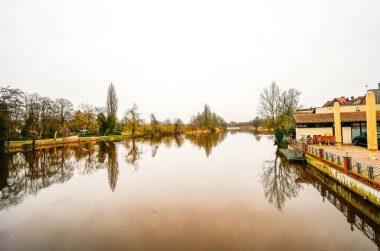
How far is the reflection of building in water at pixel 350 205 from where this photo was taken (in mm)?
5742

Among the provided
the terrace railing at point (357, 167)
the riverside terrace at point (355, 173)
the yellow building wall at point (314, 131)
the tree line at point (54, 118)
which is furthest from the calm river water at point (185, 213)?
the tree line at point (54, 118)

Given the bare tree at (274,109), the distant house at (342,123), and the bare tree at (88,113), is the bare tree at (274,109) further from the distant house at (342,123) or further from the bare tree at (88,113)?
the bare tree at (88,113)

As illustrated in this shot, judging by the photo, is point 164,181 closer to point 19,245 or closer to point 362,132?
point 19,245

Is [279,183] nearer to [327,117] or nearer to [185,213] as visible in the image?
[185,213]

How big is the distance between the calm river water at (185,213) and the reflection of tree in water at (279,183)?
0.05m

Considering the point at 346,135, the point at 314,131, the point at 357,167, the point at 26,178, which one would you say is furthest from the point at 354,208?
the point at 26,178

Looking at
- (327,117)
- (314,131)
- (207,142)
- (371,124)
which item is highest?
(327,117)

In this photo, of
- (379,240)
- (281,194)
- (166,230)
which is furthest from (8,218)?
(379,240)

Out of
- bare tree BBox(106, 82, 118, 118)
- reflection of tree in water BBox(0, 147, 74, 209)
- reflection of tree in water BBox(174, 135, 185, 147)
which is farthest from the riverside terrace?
bare tree BBox(106, 82, 118, 118)

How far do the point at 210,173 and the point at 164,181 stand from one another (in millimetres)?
3584

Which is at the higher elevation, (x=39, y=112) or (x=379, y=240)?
(x=39, y=112)

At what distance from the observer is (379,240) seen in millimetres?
5156

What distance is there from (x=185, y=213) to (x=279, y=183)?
6.58m

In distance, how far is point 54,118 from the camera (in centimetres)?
3875
